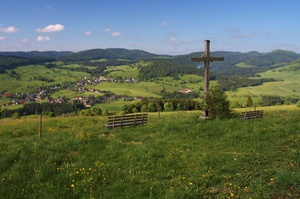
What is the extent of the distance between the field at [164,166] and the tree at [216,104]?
2845mm

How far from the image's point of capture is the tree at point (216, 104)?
1808cm

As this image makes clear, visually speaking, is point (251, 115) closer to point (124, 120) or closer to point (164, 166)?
point (124, 120)

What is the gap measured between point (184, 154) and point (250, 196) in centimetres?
469

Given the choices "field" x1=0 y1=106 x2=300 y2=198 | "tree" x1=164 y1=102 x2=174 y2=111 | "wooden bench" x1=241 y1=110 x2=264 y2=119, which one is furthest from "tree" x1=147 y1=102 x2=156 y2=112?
"field" x1=0 y1=106 x2=300 y2=198

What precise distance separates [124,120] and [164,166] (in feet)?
29.1

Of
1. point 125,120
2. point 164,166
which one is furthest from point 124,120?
point 164,166

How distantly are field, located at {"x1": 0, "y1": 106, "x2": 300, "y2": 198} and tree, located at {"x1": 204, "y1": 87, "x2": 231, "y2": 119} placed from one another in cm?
285

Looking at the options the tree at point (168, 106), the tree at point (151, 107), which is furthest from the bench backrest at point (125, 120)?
the tree at point (168, 106)

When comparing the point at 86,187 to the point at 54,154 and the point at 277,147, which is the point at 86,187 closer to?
the point at 54,154

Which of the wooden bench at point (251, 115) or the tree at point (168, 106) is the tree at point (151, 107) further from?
the wooden bench at point (251, 115)

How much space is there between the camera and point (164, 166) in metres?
9.74

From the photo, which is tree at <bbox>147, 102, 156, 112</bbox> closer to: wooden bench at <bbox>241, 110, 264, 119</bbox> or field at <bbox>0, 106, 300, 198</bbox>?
wooden bench at <bbox>241, 110, 264, 119</bbox>

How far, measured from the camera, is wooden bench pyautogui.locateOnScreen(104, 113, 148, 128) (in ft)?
58.0

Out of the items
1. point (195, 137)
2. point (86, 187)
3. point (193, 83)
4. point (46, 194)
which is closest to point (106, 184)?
point (86, 187)
